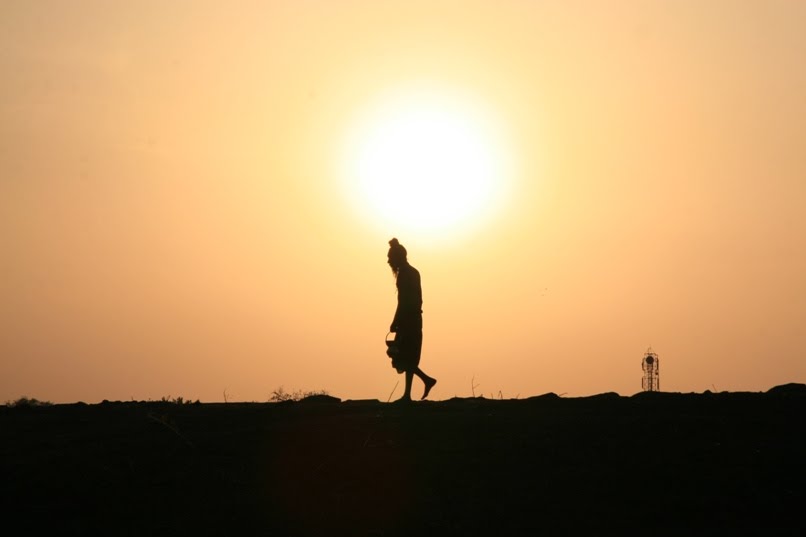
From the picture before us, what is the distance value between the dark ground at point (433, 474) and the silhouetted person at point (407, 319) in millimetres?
2387

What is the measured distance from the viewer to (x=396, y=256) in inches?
762

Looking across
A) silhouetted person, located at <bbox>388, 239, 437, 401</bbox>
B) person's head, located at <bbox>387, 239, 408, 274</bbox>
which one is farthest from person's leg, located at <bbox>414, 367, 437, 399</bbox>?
person's head, located at <bbox>387, 239, 408, 274</bbox>

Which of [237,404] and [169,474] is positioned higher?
[237,404]

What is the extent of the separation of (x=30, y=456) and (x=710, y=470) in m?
8.27

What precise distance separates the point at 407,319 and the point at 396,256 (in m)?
1.04

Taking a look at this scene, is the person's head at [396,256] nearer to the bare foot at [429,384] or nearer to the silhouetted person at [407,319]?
the silhouetted person at [407,319]

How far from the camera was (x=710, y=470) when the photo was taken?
13.1m

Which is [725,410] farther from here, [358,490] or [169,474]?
[169,474]

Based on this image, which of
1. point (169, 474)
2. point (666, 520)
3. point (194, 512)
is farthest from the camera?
point (169, 474)

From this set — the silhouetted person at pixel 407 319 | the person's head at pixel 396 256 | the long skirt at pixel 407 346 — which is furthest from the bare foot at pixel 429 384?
the person's head at pixel 396 256

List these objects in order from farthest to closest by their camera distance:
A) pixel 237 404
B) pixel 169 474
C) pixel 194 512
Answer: pixel 237 404, pixel 169 474, pixel 194 512

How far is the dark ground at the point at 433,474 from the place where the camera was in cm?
1230

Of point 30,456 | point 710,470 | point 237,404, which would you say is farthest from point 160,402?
point 710,470

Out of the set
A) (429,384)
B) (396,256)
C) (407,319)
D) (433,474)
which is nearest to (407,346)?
(407,319)
